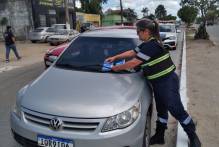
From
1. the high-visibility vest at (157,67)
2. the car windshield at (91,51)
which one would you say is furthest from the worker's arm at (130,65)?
the car windshield at (91,51)

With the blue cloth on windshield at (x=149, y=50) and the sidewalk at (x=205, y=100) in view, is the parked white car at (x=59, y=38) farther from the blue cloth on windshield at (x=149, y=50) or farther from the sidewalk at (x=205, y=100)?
the blue cloth on windshield at (x=149, y=50)

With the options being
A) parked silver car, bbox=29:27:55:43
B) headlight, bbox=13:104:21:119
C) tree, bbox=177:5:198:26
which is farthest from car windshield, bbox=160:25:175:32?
headlight, bbox=13:104:21:119

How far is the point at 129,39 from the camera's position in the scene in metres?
6.25

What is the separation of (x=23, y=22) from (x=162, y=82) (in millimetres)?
38541

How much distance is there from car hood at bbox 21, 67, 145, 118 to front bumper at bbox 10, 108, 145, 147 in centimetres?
19

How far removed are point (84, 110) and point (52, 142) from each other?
477 millimetres

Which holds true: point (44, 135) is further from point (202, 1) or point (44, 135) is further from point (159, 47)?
point (202, 1)

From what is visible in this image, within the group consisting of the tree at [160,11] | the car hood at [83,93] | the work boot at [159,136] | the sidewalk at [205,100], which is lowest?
the tree at [160,11]

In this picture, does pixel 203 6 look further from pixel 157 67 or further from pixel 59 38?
pixel 157 67

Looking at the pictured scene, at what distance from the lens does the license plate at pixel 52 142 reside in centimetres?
406

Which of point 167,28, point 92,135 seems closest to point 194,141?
point 92,135

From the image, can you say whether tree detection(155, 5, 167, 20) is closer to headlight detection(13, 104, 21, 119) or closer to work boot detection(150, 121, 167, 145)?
work boot detection(150, 121, 167, 145)

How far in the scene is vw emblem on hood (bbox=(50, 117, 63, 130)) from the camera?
410cm

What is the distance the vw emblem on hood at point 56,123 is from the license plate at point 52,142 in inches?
4.5
